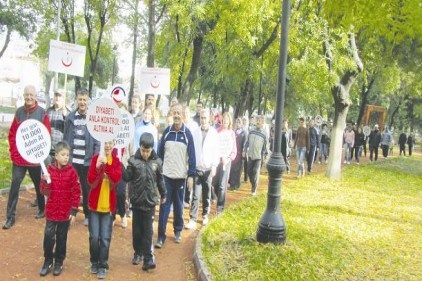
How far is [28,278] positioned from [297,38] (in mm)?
13844

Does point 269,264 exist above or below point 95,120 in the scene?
below

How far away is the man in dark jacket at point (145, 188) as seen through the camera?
5680 millimetres

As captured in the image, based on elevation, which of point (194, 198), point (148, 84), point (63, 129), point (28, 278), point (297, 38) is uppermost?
point (297, 38)

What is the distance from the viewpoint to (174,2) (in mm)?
14484

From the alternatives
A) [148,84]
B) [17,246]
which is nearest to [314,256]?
[17,246]

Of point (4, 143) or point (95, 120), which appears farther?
point (4, 143)

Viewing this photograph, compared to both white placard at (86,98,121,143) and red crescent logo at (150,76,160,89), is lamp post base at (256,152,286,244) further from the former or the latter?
red crescent logo at (150,76,160,89)

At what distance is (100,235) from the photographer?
5496 mm

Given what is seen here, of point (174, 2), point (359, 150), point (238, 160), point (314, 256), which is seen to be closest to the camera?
point (314, 256)

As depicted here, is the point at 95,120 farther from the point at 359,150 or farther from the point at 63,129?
the point at 359,150

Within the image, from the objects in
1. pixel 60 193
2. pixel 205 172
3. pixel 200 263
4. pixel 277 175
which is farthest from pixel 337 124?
pixel 60 193

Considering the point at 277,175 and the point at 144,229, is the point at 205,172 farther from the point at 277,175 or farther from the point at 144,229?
the point at 144,229

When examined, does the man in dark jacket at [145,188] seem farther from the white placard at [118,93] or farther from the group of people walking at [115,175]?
the white placard at [118,93]

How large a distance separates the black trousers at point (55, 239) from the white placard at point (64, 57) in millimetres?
5951
